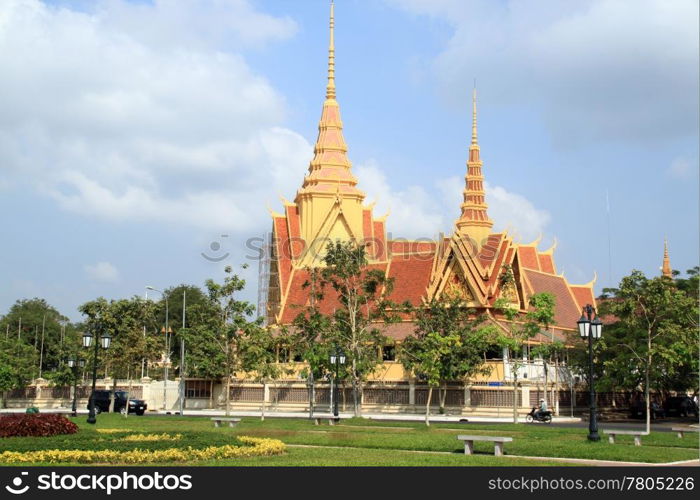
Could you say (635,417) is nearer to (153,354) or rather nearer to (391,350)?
(391,350)

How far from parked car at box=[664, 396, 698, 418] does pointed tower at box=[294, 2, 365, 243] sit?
27.7 m

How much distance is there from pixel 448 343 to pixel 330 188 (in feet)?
95.9

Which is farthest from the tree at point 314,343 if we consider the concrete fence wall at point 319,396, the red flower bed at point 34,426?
the red flower bed at point 34,426

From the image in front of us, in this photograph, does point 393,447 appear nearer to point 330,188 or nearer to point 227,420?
point 227,420

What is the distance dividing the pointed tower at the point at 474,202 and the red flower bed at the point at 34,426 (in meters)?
61.5

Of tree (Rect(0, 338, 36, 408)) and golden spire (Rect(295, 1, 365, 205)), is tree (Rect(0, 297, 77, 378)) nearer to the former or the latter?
tree (Rect(0, 338, 36, 408))

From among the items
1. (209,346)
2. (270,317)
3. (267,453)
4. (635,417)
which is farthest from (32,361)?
(267,453)

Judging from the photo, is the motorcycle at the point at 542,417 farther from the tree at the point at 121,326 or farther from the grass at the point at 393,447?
the tree at the point at 121,326

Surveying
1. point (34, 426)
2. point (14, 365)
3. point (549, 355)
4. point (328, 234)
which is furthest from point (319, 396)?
point (34, 426)

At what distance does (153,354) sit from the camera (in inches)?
2084

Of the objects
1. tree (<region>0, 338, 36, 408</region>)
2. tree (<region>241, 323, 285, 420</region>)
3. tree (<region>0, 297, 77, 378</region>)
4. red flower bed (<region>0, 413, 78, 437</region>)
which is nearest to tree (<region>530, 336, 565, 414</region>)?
tree (<region>241, 323, 285, 420</region>)

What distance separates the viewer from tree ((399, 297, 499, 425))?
46625 mm
